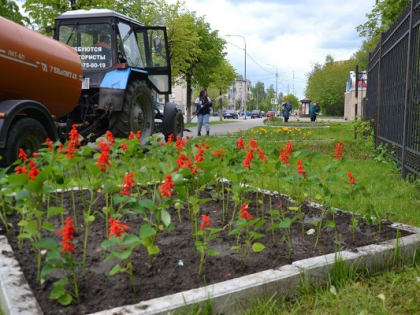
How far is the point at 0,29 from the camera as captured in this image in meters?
4.94

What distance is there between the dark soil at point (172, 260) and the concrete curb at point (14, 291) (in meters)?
0.06

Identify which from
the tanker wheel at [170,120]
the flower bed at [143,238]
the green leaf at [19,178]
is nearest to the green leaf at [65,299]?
the flower bed at [143,238]

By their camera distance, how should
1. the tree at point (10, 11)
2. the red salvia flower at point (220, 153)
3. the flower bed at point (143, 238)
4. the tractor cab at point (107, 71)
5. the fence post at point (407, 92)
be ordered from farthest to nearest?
1. the tree at point (10, 11)
2. the tractor cab at point (107, 71)
3. the fence post at point (407, 92)
4. the red salvia flower at point (220, 153)
5. the flower bed at point (143, 238)

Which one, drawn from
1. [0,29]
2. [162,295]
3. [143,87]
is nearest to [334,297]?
[162,295]

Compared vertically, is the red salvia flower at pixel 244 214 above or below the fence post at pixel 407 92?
A: below

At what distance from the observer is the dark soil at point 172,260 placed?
2.12 meters

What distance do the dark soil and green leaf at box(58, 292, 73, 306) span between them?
4 centimetres

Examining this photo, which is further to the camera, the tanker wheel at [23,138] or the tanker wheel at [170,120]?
the tanker wheel at [170,120]

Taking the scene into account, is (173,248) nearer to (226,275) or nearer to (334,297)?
(226,275)

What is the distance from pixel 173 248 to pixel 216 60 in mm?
31127

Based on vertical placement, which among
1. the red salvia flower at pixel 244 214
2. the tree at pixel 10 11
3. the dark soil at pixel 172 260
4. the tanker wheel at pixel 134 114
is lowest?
the dark soil at pixel 172 260

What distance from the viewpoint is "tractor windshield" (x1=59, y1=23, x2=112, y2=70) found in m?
8.16

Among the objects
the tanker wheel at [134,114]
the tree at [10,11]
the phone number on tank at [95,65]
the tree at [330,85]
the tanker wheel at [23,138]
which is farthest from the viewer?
the tree at [330,85]

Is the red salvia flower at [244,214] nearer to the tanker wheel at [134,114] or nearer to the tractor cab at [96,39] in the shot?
the tanker wheel at [134,114]
